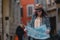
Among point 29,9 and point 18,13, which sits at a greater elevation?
point 29,9

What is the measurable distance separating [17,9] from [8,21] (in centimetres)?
49

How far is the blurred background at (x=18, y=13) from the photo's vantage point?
650 centimetres

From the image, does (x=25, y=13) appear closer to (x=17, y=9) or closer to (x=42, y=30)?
(x=17, y=9)

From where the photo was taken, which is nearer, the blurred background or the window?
the blurred background

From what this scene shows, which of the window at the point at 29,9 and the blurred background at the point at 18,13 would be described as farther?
the window at the point at 29,9

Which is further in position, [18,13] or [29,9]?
[18,13]

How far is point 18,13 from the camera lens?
686 cm

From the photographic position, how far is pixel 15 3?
7.02 metres

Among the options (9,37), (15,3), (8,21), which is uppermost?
(15,3)

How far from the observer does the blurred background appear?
6.50 m

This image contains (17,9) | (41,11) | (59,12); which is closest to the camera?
(41,11)

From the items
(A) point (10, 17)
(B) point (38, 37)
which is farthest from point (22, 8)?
(B) point (38, 37)

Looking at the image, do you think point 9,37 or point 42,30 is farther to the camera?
point 9,37

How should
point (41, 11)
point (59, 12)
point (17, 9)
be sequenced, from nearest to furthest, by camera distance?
1. point (41, 11)
2. point (59, 12)
3. point (17, 9)
